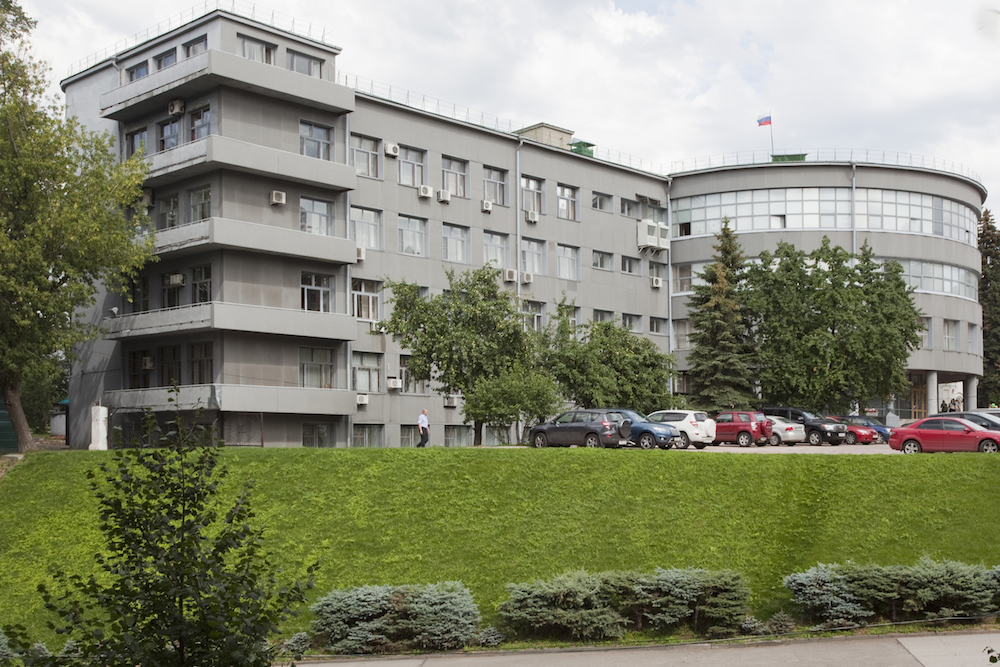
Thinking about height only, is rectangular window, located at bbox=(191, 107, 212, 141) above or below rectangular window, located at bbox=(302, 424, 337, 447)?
above

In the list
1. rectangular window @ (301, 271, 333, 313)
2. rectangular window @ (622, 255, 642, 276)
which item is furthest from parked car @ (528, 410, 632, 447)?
rectangular window @ (622, 255, 642, 276)

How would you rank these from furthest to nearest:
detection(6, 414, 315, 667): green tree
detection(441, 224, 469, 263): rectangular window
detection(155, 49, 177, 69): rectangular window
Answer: detection(441, 224, 469, 263): rectangular window < detection(155, 49, 177, 69): rectangular window < detection(6, 414, 315, 667): green tree

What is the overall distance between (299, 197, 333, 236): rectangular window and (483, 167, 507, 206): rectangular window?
9.35 m

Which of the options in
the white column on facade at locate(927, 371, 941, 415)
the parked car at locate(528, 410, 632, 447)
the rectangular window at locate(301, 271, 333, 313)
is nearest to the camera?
the parked car at locate(528, 410, 632, 447)

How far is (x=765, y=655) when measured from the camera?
15.1 metres

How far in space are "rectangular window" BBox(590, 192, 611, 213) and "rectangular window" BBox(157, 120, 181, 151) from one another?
2297cm

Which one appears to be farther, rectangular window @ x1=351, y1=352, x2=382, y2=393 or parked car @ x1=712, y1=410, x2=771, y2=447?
rectangular window @ x1=351, y1=352, x2=382, y2=393

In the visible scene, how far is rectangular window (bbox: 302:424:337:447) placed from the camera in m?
41.6

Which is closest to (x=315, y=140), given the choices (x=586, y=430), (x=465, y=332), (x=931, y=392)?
(x=465, y=332)

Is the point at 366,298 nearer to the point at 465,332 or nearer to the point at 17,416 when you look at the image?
the point at 465,332

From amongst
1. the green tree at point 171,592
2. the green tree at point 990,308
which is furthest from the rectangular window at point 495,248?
the green tree at point 990,308

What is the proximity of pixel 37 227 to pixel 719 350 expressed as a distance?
31.4 metres

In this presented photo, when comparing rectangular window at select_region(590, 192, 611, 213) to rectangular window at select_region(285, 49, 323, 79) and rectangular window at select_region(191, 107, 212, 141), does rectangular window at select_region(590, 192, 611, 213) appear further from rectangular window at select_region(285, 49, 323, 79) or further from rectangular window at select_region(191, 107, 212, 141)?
rectangular window at select_region(191, 107, 212, 141)

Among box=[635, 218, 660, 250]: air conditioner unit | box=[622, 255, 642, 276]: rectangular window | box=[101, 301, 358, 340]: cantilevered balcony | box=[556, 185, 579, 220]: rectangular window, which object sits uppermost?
box=[556, 185, 579, 220]: rectangular window
